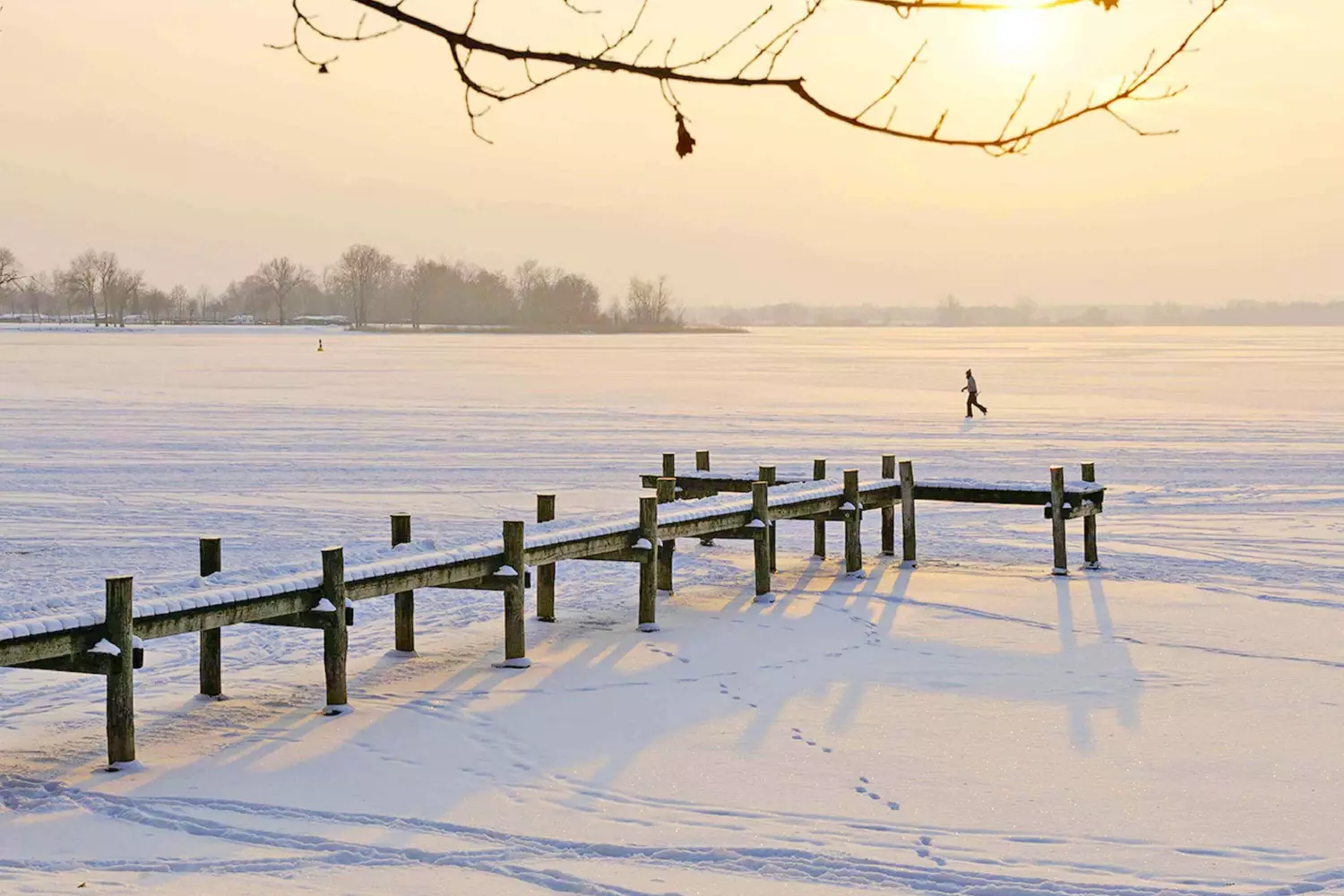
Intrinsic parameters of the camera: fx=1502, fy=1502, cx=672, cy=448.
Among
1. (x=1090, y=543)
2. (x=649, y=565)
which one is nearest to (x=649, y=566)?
(x=649, y=565)

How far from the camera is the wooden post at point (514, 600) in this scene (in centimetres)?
1210

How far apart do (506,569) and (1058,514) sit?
7.73 m

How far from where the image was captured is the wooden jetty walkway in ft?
29.8

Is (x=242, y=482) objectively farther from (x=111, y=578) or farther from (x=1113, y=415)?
(x=1113, y=415)

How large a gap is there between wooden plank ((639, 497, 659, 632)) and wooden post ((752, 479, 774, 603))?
63.7 inches

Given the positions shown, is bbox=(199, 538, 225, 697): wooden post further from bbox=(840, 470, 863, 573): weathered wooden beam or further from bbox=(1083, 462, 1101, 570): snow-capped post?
bbox=(1083, 462, 1101, 570): snow-capped post

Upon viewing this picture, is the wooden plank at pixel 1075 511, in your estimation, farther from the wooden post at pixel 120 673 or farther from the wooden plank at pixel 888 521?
the wooden post at pixel 120 673

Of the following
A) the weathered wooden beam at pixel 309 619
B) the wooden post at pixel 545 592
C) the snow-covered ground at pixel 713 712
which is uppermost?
the weathered wooden beam at pixel 309 619

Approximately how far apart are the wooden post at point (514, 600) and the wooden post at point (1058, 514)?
23.8 ft

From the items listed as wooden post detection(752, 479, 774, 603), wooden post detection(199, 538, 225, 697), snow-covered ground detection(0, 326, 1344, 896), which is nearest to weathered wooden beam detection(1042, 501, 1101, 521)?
snow-covered ground detection(0, 326, 1344, 896)

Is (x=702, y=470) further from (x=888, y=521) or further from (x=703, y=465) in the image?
(x=888, y=521)

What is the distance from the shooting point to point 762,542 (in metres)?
15.6

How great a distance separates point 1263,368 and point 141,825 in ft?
223

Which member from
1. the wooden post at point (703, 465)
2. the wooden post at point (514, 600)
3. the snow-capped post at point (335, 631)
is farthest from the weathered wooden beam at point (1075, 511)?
the snow-capped post at point (335, 631)
